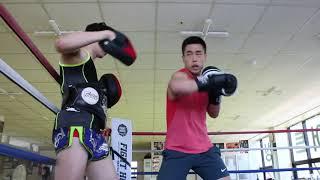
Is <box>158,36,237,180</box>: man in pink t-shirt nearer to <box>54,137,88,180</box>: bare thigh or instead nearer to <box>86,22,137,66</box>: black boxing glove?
<box>86,22,137,66</box>: black boxing glove

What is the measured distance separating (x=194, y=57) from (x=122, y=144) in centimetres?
94

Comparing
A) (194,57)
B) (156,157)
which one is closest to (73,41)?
(194,57)

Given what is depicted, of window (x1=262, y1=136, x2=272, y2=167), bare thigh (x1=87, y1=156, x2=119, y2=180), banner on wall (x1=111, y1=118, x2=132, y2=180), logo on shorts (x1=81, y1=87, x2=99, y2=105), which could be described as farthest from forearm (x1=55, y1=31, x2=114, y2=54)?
window (x1=262, y1=136, x2=272, y2=167)

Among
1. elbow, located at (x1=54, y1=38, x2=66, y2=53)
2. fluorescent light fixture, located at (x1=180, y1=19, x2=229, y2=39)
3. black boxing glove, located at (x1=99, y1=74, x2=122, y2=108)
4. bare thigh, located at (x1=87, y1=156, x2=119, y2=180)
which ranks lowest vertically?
bare thigh, located at (x1=87, y1=156, x2=119, y2=180)

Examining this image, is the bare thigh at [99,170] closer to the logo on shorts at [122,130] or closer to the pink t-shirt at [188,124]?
the pink t-shirt at [188,124]

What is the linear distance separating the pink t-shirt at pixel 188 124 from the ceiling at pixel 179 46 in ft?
7.75

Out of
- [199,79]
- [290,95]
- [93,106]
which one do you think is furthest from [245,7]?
[290,95]

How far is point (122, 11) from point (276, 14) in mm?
1872

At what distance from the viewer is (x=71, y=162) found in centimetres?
114

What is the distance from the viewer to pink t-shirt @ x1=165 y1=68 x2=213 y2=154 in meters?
1.52

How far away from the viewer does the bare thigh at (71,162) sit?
1.13m

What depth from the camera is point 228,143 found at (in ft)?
49.0

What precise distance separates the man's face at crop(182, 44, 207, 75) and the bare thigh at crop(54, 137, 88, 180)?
698 millimetres

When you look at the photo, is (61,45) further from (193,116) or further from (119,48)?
(193,116)
